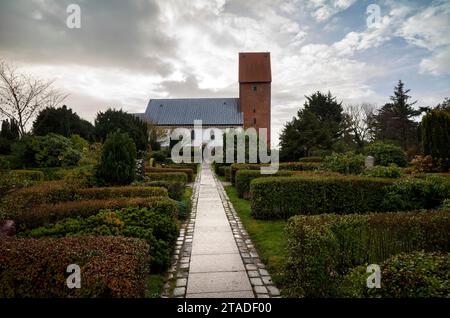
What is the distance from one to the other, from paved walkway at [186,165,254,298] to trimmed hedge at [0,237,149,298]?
127 centimetres

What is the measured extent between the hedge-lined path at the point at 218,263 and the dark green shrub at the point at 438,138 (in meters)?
13.0

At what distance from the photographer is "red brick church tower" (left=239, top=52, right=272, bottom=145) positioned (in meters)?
51.7

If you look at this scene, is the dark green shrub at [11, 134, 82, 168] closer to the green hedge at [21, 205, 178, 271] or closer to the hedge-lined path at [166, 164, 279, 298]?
the hedge-lined path at [166, 164, 279, 298]

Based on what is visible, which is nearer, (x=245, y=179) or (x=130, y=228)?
(x=130, y=228)

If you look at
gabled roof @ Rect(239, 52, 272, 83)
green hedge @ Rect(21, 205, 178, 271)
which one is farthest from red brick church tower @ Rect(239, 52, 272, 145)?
green hedge @ Rect(21, 205, 178, 271)

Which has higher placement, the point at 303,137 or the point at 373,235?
the point at 303,137

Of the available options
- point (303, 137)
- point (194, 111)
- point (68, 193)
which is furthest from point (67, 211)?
point (194, 111)

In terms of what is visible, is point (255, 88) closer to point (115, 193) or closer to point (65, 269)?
point (115, 193)

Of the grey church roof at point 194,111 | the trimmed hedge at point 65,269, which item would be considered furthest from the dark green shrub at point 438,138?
the grey church roof at point 194,111

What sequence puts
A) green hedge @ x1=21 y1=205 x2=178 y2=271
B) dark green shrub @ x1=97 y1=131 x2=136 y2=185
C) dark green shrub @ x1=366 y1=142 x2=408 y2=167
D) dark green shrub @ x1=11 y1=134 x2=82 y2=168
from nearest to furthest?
green hedge @ x1=21 y1=205 x2=178 y2=271 < dark green shrub @ x1=97 y1=131 x2=136 y2=185 < dark green shrub @ x1=11 y1=134 x2=82 y2=168 < dark green shrub @ x1=366 y1=142 x2=408 y2=167

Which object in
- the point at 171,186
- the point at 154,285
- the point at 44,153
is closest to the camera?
the point at 154,285

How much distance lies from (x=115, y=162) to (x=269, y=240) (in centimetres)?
638

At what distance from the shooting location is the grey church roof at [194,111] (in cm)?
5516

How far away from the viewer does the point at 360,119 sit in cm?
4725
